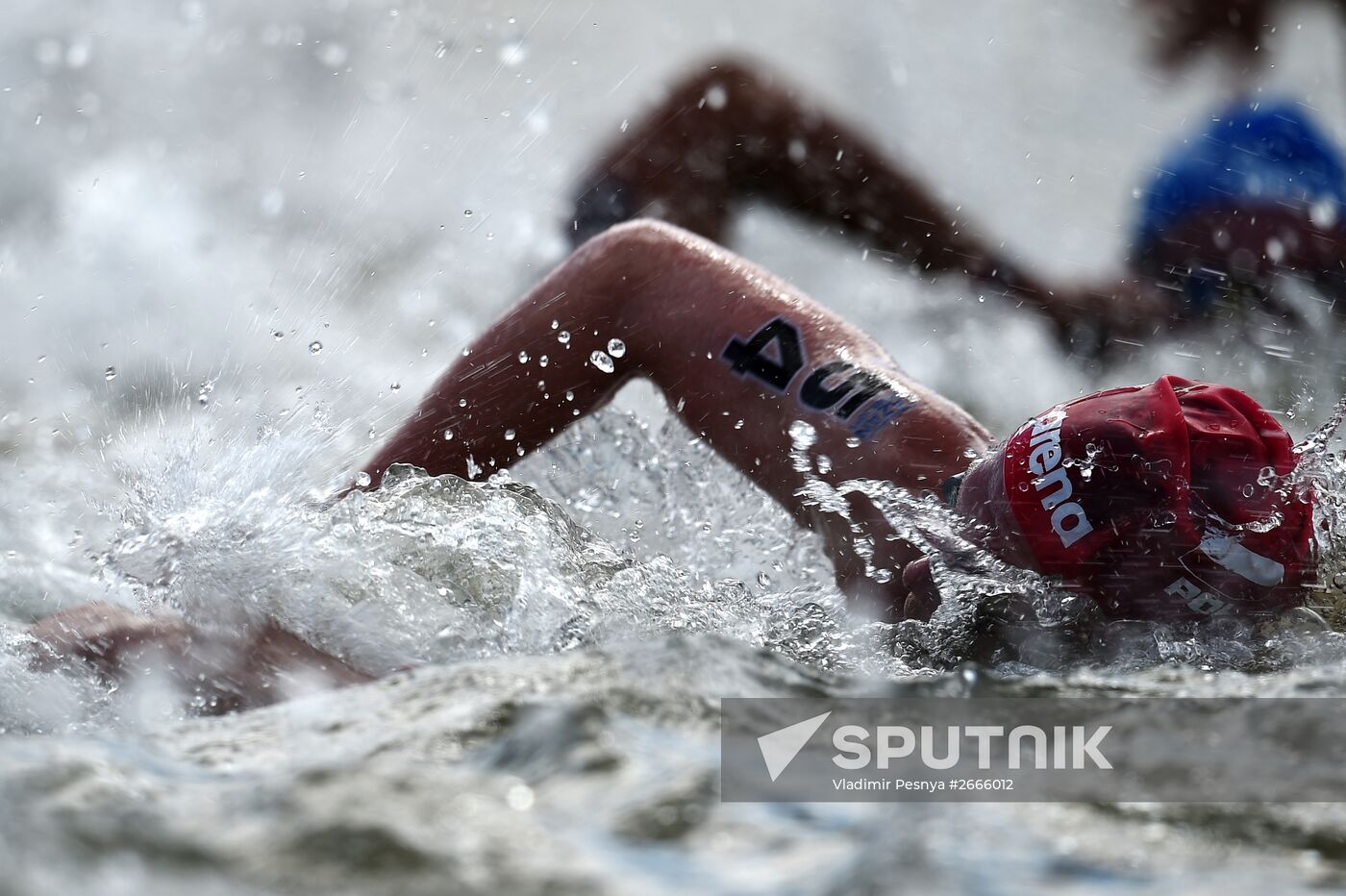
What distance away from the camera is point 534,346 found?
66.5 inches

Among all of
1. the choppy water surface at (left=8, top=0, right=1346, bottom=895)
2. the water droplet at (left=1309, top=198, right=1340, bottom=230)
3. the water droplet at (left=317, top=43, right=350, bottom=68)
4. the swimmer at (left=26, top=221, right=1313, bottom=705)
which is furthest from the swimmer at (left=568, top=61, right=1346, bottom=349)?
the water droplet at (left=317, top=43, right=350, bottom=68)

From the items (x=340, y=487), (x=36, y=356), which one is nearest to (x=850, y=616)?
(x=340, y=487)

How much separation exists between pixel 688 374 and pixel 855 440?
0.30 meters

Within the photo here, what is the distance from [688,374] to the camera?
1.71 m

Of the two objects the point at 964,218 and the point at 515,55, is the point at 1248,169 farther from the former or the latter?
the point at 515,55

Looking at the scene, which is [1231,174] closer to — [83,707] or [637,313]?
[637,313]

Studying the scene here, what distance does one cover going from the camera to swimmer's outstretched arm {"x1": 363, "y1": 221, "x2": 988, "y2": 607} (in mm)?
1554

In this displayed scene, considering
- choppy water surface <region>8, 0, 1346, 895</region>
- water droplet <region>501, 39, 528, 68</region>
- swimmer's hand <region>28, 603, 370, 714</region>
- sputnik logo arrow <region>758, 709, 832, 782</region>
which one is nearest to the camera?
choppy water surface <region>8, 0, 1346, 895</region>

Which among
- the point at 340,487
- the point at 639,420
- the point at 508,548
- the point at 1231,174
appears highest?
the point at 1231,174

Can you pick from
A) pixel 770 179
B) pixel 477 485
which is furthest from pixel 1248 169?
pixel 477 485

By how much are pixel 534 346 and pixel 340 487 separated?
359 millimetres

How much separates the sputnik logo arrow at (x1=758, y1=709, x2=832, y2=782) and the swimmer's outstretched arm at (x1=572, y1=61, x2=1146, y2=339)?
207 centimetres

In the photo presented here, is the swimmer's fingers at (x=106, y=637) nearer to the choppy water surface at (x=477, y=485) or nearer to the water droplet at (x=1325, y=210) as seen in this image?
the choppy water surface at (x=477, y=485)

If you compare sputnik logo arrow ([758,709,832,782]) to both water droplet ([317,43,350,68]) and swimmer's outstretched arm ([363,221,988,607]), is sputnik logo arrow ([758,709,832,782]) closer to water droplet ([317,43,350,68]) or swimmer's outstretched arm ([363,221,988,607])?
swimmer's outstretched arm ([363,221,988,607])
